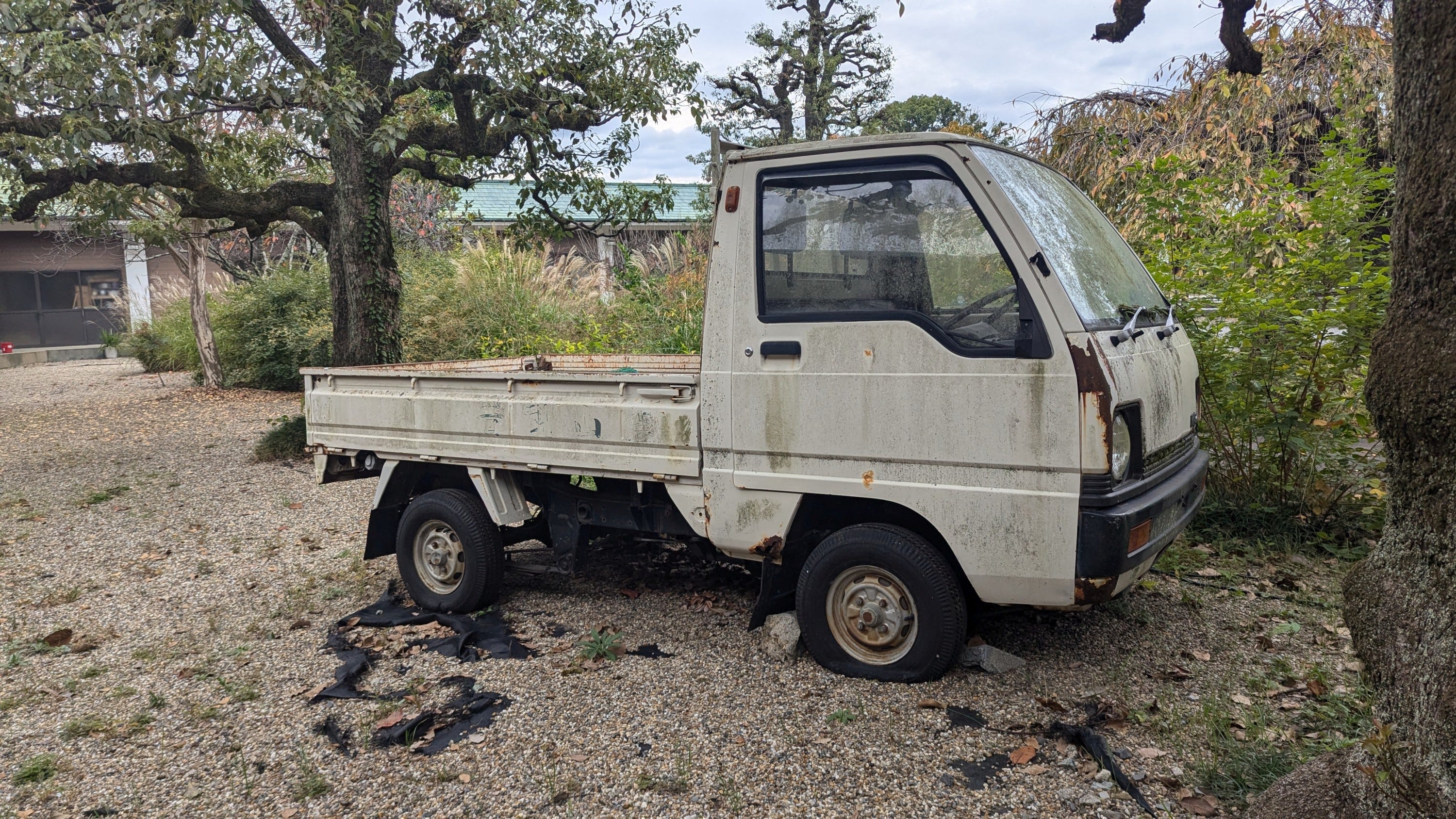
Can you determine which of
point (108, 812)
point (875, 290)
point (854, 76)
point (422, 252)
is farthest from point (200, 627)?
point (854, 76)

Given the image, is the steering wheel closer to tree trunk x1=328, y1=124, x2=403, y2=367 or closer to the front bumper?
the front bumper

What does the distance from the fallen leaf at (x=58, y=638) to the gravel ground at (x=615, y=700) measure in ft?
0.17

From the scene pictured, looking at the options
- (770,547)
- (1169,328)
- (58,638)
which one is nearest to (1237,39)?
(1169,328)

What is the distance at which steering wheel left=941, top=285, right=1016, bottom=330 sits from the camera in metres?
3.68

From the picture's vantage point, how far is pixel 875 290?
3.93m

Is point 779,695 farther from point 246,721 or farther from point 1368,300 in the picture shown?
point 1368,300

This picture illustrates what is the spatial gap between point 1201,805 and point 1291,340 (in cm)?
361

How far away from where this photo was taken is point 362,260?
9391 millimetres

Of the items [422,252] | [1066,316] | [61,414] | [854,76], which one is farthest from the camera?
[854,76]

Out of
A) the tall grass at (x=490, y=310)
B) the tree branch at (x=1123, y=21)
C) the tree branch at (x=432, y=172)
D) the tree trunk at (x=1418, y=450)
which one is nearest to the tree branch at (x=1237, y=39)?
the tree branch at (x=1123, y=21)

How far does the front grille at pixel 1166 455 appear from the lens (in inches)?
148

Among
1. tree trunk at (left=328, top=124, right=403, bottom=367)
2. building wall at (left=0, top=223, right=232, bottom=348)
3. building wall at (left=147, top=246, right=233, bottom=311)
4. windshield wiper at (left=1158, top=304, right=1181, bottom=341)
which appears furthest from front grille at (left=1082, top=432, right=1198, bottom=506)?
building wall at (left=0, top=223, right=232, bottom=348)

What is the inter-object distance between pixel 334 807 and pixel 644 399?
82.5 inches

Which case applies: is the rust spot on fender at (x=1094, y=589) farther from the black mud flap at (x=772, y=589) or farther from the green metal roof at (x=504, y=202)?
the green metal roof at (x=504, y=202)
